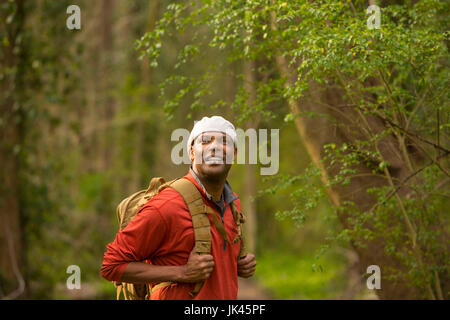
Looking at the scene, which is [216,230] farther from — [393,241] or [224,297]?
[393,241]

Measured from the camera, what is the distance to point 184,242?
116 inches

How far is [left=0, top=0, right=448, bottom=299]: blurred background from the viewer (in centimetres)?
508

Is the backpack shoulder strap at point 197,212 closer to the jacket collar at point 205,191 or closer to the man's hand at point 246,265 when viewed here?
the jacket collar at point 205,191

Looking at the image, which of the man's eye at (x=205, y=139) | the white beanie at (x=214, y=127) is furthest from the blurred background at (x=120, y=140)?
the man's eye at (x=205, y=139)

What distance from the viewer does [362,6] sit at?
5062 mm

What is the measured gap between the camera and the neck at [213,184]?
9.98 feet

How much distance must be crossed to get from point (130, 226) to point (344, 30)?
2085 mm

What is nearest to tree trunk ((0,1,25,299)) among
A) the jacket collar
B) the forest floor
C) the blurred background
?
the blurred background

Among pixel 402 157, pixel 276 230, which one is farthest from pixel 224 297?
pixel 276 230

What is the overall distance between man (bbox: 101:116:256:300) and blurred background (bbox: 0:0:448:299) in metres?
1.28

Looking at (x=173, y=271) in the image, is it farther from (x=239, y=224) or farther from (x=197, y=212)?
(x=239, y=224)

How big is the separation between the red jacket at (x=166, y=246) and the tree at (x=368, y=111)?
160cm

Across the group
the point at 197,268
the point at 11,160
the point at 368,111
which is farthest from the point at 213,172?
the point at 11,160

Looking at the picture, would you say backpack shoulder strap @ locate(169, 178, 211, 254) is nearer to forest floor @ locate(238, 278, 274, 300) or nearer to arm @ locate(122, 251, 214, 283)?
arm @ locate(122, 251, 214, 283)
